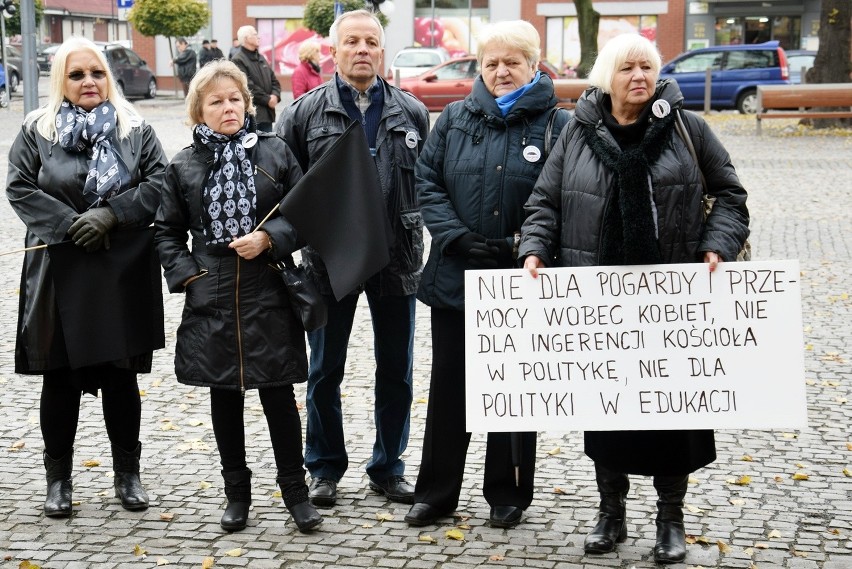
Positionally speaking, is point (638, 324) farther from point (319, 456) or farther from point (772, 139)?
point (772, 139)

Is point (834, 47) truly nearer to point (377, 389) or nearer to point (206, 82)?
point (377, 389)

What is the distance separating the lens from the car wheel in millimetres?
29344

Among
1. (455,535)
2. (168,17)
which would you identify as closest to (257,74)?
(455,535)

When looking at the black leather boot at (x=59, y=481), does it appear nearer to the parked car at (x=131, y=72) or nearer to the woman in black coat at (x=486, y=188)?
the woman in black coat at (x=486, y=188)

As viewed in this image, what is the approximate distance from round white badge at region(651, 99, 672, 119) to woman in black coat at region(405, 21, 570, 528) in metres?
0.49

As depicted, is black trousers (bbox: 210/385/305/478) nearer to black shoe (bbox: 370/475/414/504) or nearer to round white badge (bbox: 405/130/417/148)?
black shoe (bbox: 370/475/414/504)

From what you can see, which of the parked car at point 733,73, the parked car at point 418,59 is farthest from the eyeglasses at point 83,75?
the parked car at point 418,59

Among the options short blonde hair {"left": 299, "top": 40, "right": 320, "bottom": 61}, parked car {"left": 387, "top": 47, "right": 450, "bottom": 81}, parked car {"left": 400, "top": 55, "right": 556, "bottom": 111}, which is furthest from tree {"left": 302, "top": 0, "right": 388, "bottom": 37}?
short blonde hair {"left": 299, "top": 40, "right": 320, "bottom": 61}

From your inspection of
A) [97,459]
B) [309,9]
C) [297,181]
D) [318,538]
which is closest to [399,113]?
[297,181]

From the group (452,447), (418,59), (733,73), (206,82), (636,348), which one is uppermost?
(418,59)

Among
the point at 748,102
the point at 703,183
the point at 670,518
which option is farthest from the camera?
the point at 748,102

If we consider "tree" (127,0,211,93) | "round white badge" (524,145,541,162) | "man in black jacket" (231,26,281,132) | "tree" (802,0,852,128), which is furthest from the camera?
"tree" (127,0,211,93)

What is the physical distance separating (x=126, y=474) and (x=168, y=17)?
122 ft

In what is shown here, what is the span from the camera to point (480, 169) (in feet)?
15.2
